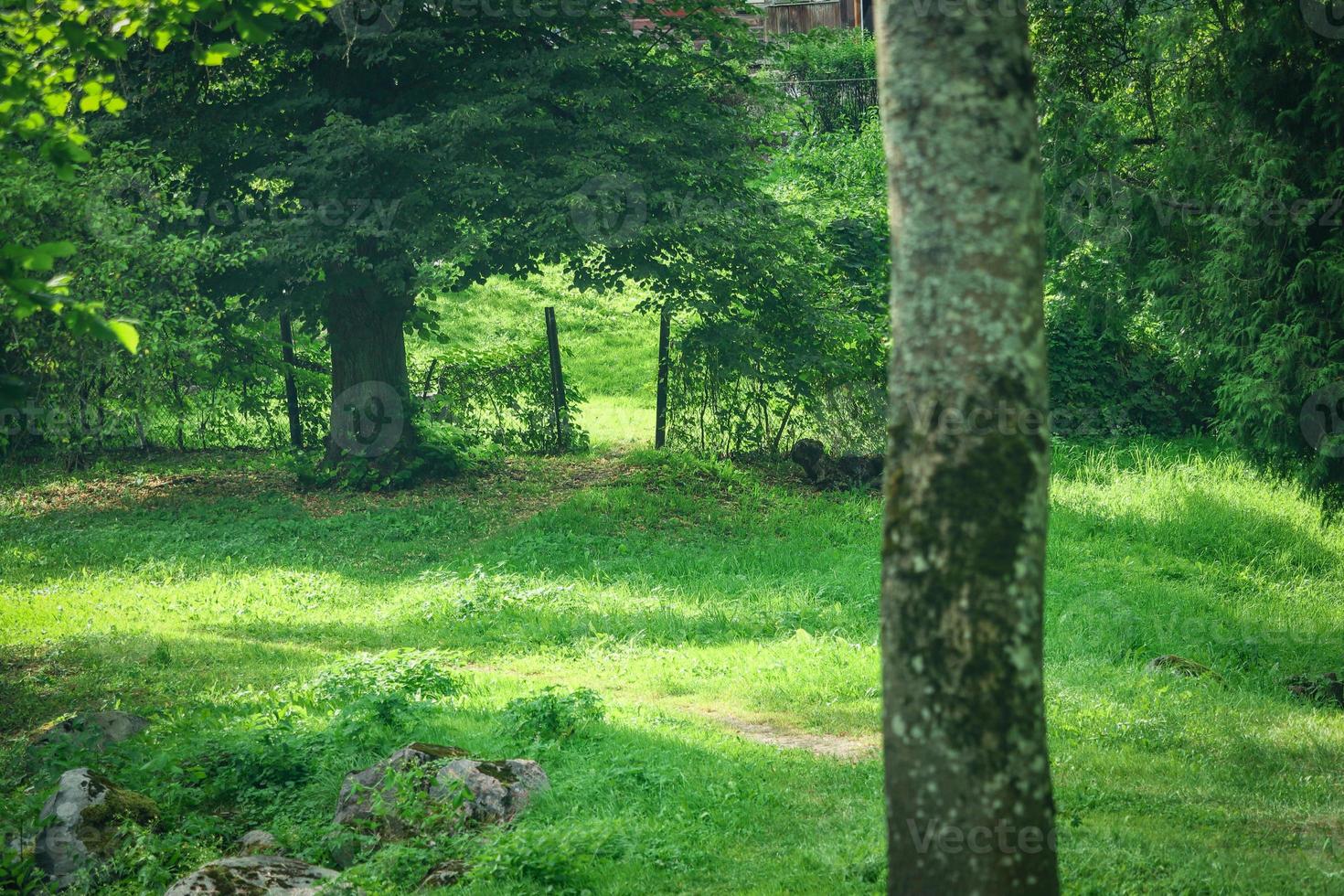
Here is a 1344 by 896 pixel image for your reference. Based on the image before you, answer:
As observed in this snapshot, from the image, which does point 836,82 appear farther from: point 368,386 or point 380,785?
point 380,785

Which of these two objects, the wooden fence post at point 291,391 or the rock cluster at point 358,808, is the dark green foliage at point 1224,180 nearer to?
the rock cluster at point 358,808

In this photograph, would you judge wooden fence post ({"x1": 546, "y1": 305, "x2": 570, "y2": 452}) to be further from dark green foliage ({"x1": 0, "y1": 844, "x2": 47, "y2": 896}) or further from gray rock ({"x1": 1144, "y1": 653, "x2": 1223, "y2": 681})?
dark green foliage ({"x1": 0, "y1": 844, "x2": 47, "y2": 896})

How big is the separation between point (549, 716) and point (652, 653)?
2.24 metres

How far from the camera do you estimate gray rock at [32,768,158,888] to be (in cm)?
525

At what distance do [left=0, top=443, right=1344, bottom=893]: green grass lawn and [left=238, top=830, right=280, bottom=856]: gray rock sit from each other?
12 cm

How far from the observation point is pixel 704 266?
45.5ft

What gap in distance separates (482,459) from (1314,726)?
36.3ft

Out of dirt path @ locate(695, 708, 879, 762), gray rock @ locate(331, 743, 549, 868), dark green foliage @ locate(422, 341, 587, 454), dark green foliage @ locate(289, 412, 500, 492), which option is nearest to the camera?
gray rock @ locate(331, 743, 549, 868)

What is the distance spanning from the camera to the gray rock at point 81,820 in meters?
5.25

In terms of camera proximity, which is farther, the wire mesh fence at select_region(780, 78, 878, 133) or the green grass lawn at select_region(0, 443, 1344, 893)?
the wire mesh fence at select_region(780, 78, 878, 133)

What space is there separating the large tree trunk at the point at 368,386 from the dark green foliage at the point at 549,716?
8.96 metres

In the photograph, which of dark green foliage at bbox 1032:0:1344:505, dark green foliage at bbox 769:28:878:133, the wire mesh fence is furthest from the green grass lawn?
dark green foliage at bbox 769:28:878:133

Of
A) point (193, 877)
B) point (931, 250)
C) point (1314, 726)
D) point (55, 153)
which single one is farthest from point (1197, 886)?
point (55, 153)

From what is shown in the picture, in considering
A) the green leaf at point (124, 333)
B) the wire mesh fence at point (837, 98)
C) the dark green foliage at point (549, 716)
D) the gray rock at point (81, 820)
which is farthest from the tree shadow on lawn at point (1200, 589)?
the wire mesh fence at point (837, 98)
